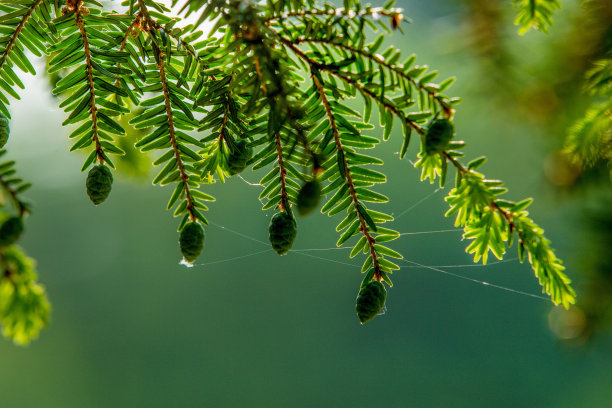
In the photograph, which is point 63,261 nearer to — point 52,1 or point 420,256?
point 420,256

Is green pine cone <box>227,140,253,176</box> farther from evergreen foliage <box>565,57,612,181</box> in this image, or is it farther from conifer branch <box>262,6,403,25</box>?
evergreen foliage <box>565,57,612,181</box>

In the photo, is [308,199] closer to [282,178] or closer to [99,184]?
[282,178]

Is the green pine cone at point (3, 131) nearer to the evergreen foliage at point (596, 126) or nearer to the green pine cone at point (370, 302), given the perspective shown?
the green pine cone at point (370, 302)

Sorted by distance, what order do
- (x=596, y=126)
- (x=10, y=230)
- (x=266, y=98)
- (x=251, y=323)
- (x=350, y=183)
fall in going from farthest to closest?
(x=251, y=323), (x=596, y=126), (x=350, y=183), (x=266, y=98), (x=10, y=230)

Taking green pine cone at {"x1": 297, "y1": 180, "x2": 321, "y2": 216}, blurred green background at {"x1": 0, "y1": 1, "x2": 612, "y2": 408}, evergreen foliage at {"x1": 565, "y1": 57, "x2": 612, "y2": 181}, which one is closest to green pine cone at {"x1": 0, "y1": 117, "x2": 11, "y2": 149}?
green pine cone at {"x1": 297, "y1": 180, "x2": 321, "y2": 216}

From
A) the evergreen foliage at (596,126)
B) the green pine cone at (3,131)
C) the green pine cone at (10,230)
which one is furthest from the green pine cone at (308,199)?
the evergreen foliage at (596,126)

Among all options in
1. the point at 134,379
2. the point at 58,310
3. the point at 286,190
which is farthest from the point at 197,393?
the point at 286,190

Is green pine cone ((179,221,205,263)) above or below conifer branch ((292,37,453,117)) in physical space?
below

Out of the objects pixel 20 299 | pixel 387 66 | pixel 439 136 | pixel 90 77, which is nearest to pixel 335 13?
pixel 387 66
